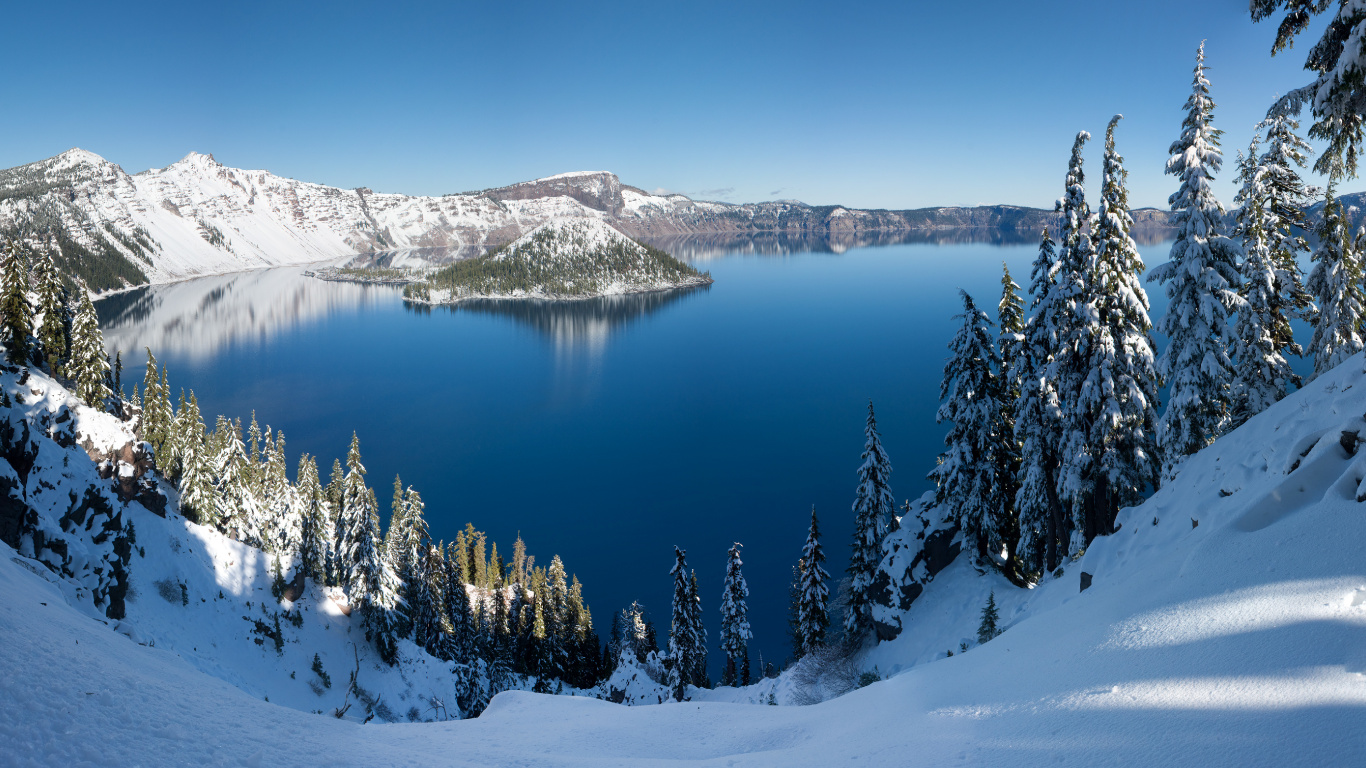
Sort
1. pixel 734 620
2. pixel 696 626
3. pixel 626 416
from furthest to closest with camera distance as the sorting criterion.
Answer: pixel 626 416 → pixel 734 620 → pixel 696 626

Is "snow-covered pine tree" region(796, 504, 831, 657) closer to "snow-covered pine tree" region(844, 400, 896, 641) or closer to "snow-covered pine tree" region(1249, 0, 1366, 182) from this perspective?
"snow-covered pine tree" region(844, 400, 896, 641)

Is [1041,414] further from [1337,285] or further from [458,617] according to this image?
[458,617]

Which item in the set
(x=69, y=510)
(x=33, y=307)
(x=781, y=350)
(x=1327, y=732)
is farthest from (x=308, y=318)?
(x=1327, y=732)

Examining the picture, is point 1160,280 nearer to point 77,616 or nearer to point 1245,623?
point 1245,623

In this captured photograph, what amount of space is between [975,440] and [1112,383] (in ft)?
20.7

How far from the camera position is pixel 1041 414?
22000 mm

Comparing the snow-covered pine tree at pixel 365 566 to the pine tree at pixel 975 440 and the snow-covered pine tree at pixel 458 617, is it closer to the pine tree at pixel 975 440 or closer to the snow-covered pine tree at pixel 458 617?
the snow-covered pine tree at pixel 458 617

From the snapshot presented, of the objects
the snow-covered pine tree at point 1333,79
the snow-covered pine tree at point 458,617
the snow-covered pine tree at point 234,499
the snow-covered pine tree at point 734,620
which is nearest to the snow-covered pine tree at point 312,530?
the snow-covered pine tree at point 234,499

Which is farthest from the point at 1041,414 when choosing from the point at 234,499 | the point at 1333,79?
the point at 234,499

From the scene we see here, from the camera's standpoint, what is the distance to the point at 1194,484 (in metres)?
12.9

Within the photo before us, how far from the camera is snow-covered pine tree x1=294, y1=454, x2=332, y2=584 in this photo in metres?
39.5

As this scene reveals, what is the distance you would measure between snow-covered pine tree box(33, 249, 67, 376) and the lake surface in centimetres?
3313

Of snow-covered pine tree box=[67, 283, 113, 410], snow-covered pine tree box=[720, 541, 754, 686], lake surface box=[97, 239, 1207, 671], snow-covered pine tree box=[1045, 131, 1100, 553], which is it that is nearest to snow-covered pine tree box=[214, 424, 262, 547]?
snow-covered pine tree box=[67, 283, 113, 410]

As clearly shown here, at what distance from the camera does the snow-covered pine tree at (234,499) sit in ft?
131
